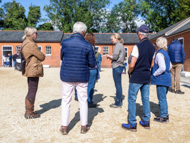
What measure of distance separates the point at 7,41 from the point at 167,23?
115 ft

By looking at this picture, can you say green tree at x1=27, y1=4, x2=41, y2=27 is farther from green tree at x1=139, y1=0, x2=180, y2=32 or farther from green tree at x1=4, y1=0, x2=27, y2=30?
green tree at x1=139, y1=0, x2=180, y2=32

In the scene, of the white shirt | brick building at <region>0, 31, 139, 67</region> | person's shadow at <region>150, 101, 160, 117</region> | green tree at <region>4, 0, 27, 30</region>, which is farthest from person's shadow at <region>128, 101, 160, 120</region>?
green tree at <region>4, 0, 27, 30</region>

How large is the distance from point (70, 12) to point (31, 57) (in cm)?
4165

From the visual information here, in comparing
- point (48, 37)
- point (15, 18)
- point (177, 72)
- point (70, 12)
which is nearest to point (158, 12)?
point (70, 12)

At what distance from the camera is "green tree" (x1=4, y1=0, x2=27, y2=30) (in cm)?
4406

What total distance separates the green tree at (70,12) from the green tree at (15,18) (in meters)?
6.81

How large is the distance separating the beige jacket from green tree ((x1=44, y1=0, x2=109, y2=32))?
129ft

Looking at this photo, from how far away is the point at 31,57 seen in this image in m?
4.14

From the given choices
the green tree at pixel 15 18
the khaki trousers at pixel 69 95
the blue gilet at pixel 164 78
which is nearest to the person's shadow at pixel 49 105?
the khaki trousers at pixel 69 95

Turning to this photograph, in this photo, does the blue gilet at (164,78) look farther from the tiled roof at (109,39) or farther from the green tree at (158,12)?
the green tree at (158,12)

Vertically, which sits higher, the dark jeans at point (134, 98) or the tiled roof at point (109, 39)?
the tiled roof at point (109, 39)

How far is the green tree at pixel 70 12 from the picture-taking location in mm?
43219

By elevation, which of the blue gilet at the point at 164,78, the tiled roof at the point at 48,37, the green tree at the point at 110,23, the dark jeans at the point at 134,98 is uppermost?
the green tree at the point at 110,23

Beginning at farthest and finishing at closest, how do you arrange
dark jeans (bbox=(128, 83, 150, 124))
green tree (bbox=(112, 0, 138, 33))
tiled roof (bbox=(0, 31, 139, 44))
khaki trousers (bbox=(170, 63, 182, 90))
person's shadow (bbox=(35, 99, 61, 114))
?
green tree (bbox=(112, 0, 138, 33)), tiled roof (bbox=(0, 31, 139, 44)), khaki trousers (bbox=(170, 63, 182, 90)), person's shadow (bbox=(35, 99, 61, 114)), dark jeans (bbox=(128, 83, 150, 124))
